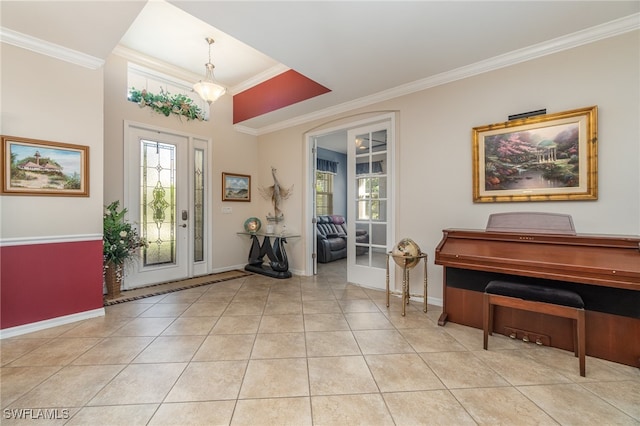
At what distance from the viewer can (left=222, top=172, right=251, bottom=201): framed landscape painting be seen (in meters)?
4.87

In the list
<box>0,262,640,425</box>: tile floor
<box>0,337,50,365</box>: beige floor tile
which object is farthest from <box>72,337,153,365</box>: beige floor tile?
<box>0,337,50,365</box>: beige floor tile

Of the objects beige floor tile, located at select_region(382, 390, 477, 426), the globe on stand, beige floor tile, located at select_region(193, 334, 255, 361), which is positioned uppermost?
the globe on stand

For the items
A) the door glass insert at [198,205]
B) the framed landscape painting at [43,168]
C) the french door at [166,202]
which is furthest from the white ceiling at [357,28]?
the door glass insert at [198,205]

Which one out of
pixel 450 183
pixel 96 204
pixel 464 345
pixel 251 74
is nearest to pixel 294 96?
pixel 251 74

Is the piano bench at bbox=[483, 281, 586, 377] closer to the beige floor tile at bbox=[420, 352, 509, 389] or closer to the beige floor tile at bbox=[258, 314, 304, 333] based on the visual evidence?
the beige floor tile at bbox=[420, 352, 509, 389]

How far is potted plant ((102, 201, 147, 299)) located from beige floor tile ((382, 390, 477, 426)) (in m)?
3.46

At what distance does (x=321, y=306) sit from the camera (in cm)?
315

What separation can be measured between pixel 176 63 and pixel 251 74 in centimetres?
110

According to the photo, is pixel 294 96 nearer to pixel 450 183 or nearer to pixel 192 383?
pixel 450 183

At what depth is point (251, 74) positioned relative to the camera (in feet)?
14.2

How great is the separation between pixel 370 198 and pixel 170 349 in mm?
2920

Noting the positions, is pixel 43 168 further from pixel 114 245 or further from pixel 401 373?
pixel 401 373

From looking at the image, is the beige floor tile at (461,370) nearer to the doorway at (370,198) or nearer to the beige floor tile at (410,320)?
the beige floor tile at (410,320)

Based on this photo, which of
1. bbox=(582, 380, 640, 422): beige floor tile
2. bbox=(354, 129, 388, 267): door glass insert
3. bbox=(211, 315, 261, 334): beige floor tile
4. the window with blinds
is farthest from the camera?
the window with blinds
